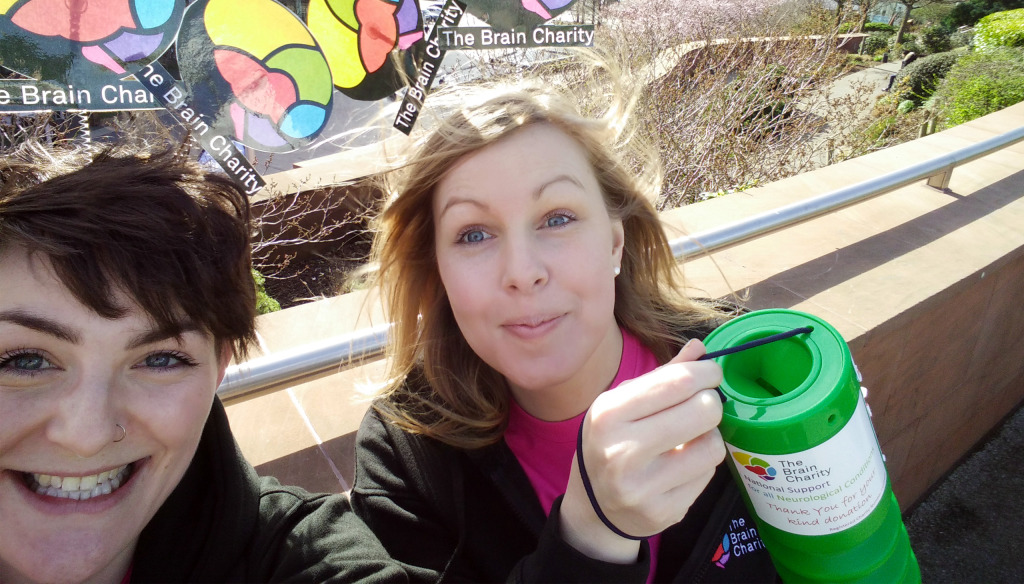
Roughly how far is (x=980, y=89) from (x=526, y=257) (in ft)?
26.8

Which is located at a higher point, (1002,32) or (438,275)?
(438,275)

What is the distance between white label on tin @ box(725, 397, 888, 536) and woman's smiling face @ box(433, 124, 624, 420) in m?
0.50

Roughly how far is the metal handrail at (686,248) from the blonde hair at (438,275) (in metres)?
0.15

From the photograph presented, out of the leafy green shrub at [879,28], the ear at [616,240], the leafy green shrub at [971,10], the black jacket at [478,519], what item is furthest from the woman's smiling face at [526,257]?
the leafy green shrub at [879,28]

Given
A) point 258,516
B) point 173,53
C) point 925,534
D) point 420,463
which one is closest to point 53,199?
point 173,53

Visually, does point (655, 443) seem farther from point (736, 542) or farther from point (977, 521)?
point (977, 521)

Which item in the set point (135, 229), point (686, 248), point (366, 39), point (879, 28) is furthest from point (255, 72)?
point (879, 28)

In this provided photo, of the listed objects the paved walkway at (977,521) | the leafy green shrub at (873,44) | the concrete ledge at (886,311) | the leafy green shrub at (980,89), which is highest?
the concrete ledge at (886,311)

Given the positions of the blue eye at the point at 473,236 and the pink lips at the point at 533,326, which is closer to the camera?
the pink lips at the point at 533,326

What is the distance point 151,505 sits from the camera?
132cm

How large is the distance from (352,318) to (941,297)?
7.51ft

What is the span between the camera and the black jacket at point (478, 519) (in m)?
1.65

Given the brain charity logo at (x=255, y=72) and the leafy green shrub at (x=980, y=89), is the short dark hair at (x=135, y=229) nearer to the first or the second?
the brain charity logo at (x=255, y=72)

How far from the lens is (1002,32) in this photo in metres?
11.6
